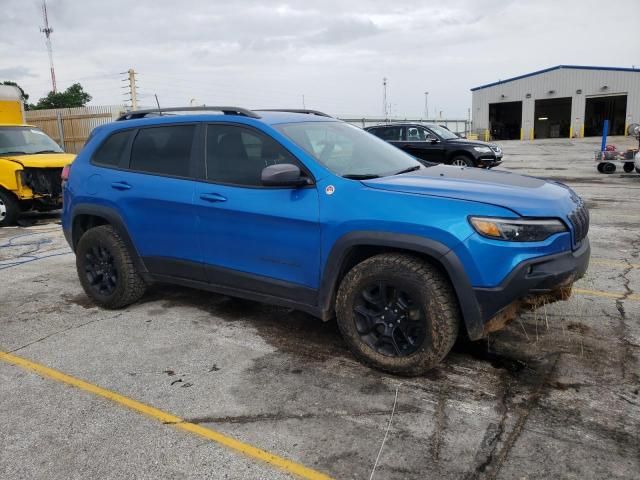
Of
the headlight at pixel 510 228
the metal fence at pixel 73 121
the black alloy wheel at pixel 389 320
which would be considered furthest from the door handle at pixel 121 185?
the metal fence at pixel 73 121

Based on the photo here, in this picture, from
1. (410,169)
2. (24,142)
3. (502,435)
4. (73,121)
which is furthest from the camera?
(73,121)

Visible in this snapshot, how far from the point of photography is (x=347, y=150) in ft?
13.5

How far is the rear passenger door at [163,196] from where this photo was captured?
423cm

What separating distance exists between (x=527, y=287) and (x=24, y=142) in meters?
10.5

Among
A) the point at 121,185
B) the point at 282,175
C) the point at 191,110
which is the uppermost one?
the point at 191,110

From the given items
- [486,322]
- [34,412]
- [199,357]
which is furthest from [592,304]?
[34,412]

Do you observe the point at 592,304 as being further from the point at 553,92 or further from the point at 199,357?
the point at 553,92

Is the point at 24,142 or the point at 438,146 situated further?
the point at 438,146

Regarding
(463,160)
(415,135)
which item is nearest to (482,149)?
(463,160)

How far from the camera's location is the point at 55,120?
70.8ft

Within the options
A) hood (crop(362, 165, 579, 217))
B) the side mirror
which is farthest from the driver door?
the side mirror

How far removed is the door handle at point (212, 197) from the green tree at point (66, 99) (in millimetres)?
44873

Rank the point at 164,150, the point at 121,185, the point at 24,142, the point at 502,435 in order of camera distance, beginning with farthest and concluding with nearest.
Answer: the point at 24,142 → the point at 121,185 → the point at 164,150 → the point at 502,435

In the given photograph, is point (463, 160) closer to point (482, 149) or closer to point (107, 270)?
point (482, 149)
